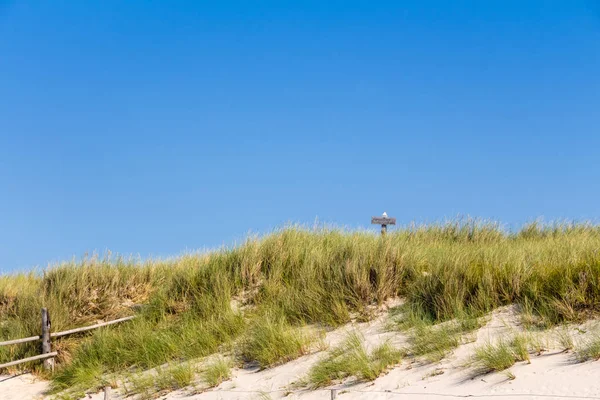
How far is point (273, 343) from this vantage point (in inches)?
382

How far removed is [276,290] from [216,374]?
9.17 ft

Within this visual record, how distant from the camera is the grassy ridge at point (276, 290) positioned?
969 cm

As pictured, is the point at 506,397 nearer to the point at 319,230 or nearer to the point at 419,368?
the point at 419,368

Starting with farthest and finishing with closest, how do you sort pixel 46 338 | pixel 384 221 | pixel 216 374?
pixel 384 221
pixel 46 338
pixel 216 374

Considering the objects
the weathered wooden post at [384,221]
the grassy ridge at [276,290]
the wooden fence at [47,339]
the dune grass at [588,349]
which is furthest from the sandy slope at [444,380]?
the weathered wooden post at [384,221]

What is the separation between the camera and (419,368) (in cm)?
845

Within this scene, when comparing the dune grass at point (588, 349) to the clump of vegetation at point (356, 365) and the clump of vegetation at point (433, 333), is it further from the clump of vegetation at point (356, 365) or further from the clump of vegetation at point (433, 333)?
the clump of vegetation at point (356, 365)

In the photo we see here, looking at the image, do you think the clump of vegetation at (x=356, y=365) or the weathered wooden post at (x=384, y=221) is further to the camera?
the weathered wooden post at (x=384, y=221)

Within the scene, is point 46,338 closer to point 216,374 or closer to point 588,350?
point 216,374

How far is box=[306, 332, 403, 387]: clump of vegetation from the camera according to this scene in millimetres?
8477

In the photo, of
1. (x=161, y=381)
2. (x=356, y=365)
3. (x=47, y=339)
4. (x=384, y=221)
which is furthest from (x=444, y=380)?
(x=384, y=221)

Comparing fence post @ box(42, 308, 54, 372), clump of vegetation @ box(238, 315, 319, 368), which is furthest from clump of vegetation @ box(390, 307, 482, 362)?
fence post @ box(42, 308, 54, 372)

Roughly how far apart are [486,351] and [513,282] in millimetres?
1957

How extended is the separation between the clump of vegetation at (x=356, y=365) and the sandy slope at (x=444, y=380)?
5.8 inches
